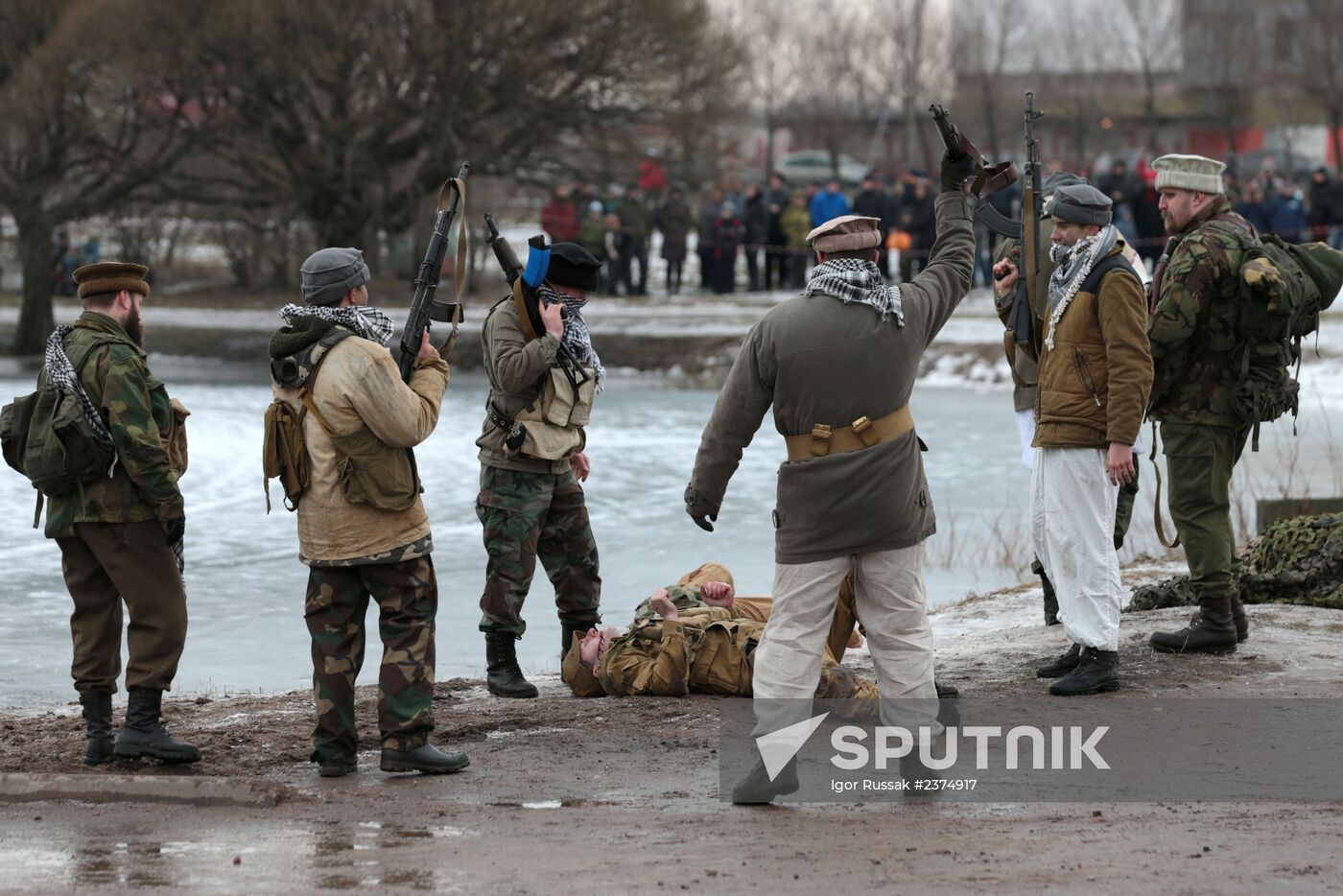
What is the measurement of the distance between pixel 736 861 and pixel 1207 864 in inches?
43.8

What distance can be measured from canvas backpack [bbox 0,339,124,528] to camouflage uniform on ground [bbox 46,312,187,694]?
30 mm

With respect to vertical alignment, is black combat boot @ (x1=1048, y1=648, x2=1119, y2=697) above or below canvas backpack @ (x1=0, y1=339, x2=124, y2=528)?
below

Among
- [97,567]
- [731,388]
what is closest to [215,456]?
[97,567]

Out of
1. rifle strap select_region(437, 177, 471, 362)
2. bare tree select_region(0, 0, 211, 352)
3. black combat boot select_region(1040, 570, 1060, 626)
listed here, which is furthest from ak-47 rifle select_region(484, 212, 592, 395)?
bare tree select_region(0, 0, 211, 352)

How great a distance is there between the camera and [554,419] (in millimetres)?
6660

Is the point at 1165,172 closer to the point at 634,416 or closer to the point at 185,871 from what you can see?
the point at 185,871

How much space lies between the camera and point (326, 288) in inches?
215

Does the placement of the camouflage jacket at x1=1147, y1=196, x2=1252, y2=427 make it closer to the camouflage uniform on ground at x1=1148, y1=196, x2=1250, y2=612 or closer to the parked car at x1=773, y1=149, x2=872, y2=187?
the camouflage uniform on ground at x1=1148, y1=196, x2=1250, y2=612

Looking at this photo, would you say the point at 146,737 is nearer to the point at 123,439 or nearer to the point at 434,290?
the point at 123,439

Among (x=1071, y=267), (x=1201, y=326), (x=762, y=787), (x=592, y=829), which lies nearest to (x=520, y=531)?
(x=762, y=787)

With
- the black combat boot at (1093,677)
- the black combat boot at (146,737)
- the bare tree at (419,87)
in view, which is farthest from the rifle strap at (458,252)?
the bare tree at (419,87)

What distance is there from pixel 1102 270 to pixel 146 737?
136 inches

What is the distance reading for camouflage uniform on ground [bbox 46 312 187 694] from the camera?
17.7ft

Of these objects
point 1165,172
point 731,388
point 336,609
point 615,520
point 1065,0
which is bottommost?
point 615,520
